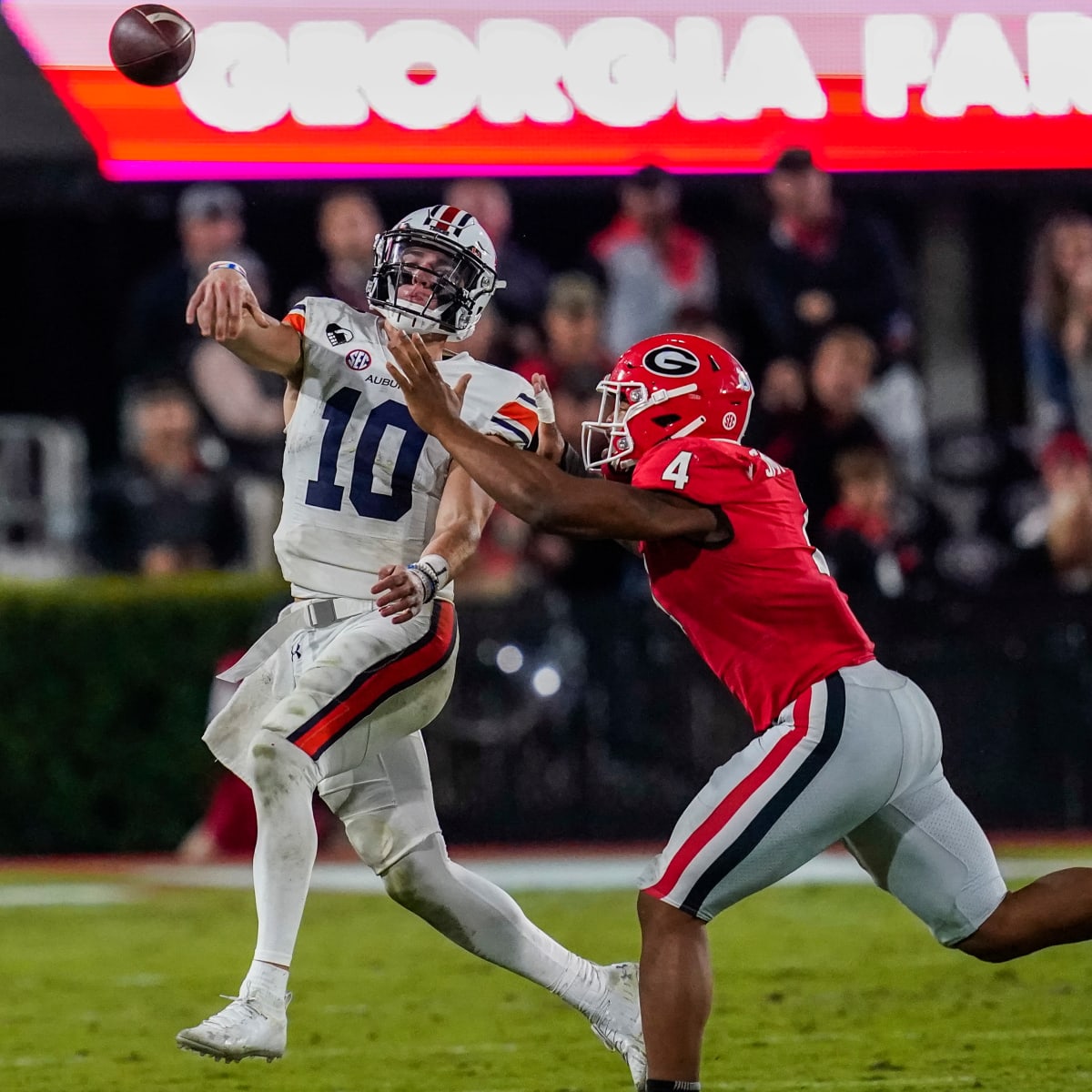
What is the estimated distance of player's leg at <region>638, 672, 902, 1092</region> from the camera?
13.6ft

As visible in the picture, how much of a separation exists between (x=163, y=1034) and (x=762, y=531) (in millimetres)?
2799

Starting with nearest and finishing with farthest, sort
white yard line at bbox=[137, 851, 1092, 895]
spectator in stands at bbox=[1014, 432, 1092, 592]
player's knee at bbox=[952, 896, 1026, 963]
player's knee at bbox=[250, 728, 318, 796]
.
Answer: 1. player's knee at bbox=[952, 896, 1026, 963]
2. player's knee at bbox=[250, 728, 318, 796]
3. white yard line at bbox=[137, 851, 1092, 895]
4. spectator in stands at bbox=[1014, 432, 1092, 592]

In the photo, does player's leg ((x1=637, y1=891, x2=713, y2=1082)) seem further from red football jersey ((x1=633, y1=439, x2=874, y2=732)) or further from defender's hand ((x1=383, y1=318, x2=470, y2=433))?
defender's hand ((x1=383, y1=318, x2=470, y2=433))

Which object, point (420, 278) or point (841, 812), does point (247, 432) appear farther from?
point (841, 812)

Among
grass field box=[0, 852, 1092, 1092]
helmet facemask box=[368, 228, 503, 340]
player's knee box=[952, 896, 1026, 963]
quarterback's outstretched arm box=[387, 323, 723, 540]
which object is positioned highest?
helmet facemask box=[368, 228, 503, 340]

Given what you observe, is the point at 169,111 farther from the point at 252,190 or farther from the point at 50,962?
the point at 50,962

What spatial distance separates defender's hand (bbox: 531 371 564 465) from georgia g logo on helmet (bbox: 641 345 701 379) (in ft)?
0.91

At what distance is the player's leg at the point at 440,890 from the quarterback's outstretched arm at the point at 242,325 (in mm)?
977

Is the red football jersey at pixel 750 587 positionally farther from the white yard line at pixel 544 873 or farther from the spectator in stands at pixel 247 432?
the spectator in stands at pixel 247 432

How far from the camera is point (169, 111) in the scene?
12219 millimetres

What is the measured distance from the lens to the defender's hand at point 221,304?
189 inches

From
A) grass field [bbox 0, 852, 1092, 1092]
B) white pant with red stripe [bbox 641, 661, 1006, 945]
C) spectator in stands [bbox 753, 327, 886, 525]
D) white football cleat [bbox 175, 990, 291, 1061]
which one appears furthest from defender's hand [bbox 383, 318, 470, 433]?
spectator in stands [bbox 753, 327, 886, 525]

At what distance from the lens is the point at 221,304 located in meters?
4.78

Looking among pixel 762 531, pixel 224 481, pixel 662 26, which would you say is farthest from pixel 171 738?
pixel 762 531
